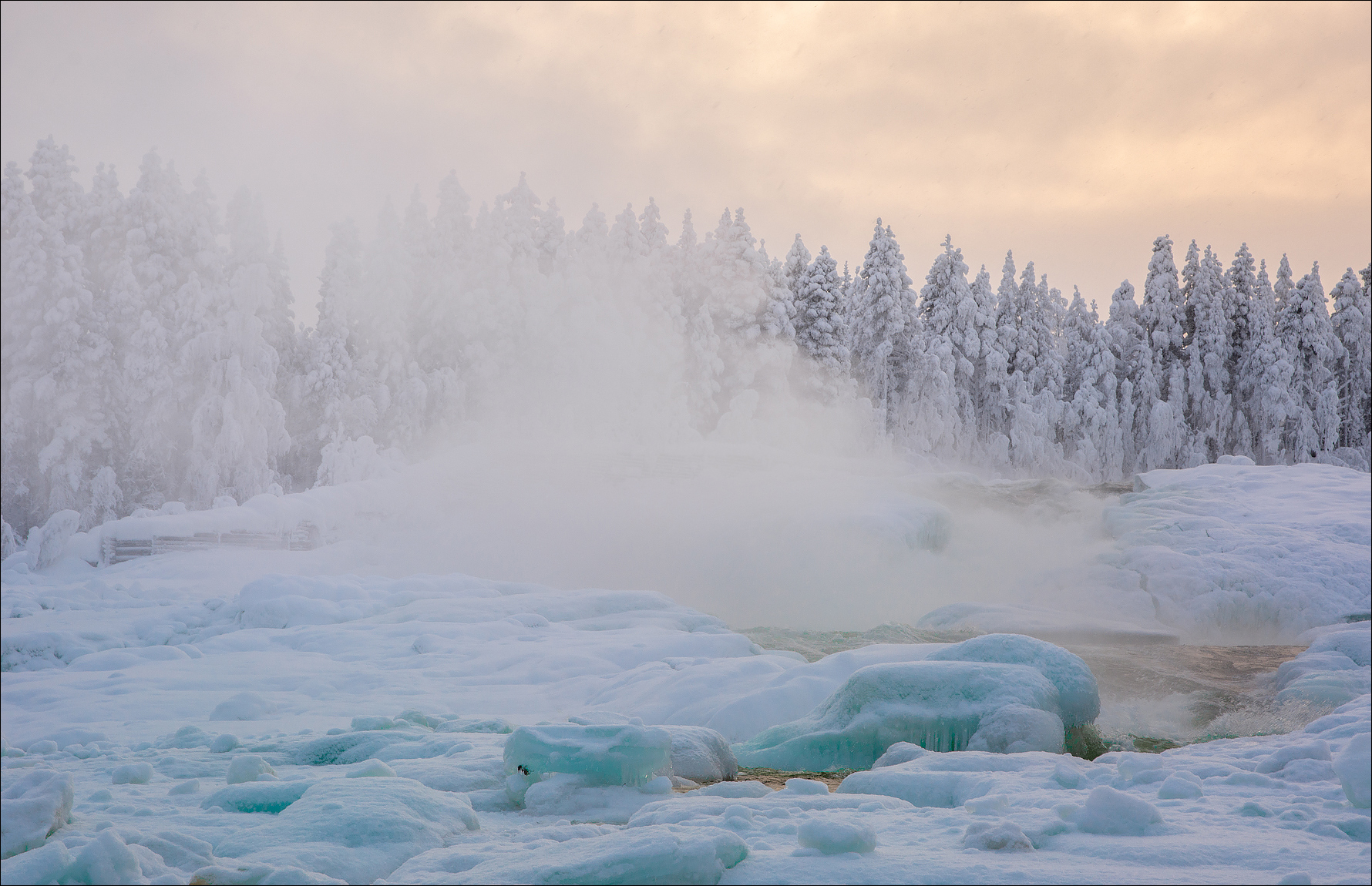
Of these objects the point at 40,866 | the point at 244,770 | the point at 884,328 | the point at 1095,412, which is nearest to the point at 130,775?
the point at 244,770

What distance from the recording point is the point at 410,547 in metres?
17.6

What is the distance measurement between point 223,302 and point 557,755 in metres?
22.4

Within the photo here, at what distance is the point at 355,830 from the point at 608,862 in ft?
3.95

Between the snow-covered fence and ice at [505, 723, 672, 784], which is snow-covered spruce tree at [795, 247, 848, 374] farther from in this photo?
ice at [505, 723, 672, 784]

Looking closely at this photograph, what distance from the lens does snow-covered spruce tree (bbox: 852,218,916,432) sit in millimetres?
28812

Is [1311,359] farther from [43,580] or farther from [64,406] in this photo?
[64,406]

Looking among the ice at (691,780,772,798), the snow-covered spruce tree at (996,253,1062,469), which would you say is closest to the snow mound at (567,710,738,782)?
the ice at (691,780,772,798)

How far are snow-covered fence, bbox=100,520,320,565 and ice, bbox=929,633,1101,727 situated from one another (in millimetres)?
12942

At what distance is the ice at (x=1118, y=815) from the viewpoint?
3096 millimetres

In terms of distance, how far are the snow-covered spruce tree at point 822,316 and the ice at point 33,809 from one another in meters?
26.5

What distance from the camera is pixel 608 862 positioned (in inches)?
106

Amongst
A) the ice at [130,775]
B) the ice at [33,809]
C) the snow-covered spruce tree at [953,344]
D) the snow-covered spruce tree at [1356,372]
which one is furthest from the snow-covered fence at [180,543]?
the snow-covered spruce tree at [1356,372]

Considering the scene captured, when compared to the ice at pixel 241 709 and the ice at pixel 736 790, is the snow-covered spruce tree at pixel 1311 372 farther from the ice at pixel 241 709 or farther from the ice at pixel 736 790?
the ice at pixel 241 709

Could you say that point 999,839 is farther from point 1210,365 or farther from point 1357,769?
point 1210,365
